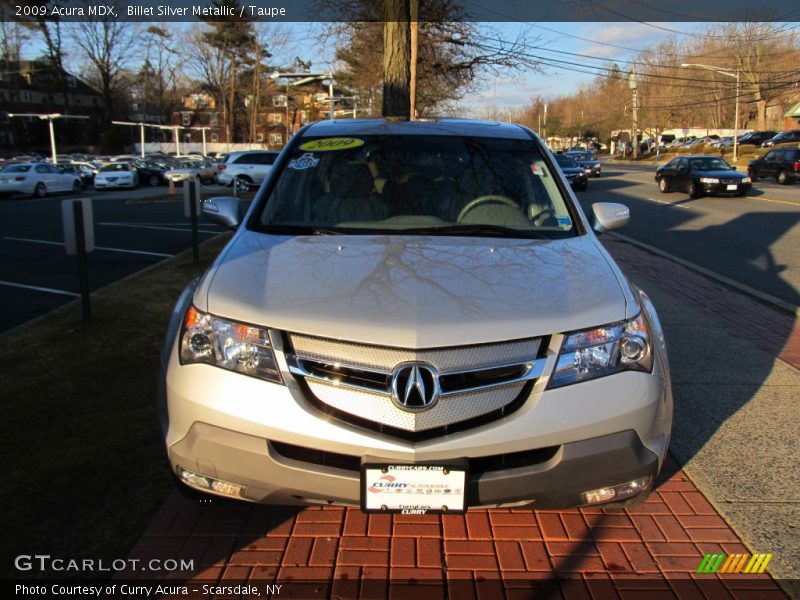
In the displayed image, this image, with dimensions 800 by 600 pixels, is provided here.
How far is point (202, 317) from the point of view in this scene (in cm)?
256

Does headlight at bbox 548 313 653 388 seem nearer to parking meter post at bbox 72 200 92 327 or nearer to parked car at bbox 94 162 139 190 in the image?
parking meter post at bbox 72 200 92 327

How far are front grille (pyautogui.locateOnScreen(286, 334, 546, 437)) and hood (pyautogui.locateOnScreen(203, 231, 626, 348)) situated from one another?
5 centimetres

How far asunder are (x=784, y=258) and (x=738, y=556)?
9219 mm

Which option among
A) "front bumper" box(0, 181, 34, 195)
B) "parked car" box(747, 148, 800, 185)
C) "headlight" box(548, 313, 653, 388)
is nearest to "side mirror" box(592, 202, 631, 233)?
"headlight" box(548, 313, 653, 388)

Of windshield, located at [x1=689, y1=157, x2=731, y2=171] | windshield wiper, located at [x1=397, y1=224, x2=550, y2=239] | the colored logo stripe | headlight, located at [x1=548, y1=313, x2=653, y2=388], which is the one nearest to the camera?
headlight, located at [x1=548, y1=313, x2=653, y2=388]

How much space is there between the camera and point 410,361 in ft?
7.45

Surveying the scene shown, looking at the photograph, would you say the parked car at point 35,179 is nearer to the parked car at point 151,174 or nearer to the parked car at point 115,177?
the parked car at point 115,177

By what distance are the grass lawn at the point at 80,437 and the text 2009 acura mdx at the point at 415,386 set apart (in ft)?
2.12

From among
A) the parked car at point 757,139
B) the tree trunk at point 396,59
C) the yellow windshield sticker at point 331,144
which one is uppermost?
the parked car at point 757,139

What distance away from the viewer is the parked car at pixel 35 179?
27.7m

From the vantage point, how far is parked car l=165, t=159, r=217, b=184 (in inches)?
Answer: 1403

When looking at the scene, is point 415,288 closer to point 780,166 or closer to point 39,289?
point 39,289

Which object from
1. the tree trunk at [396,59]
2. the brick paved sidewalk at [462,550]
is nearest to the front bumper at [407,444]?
the brick paved sidewalk at [462,550]

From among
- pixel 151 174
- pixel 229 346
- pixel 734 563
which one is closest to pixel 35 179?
pixel 151 174
